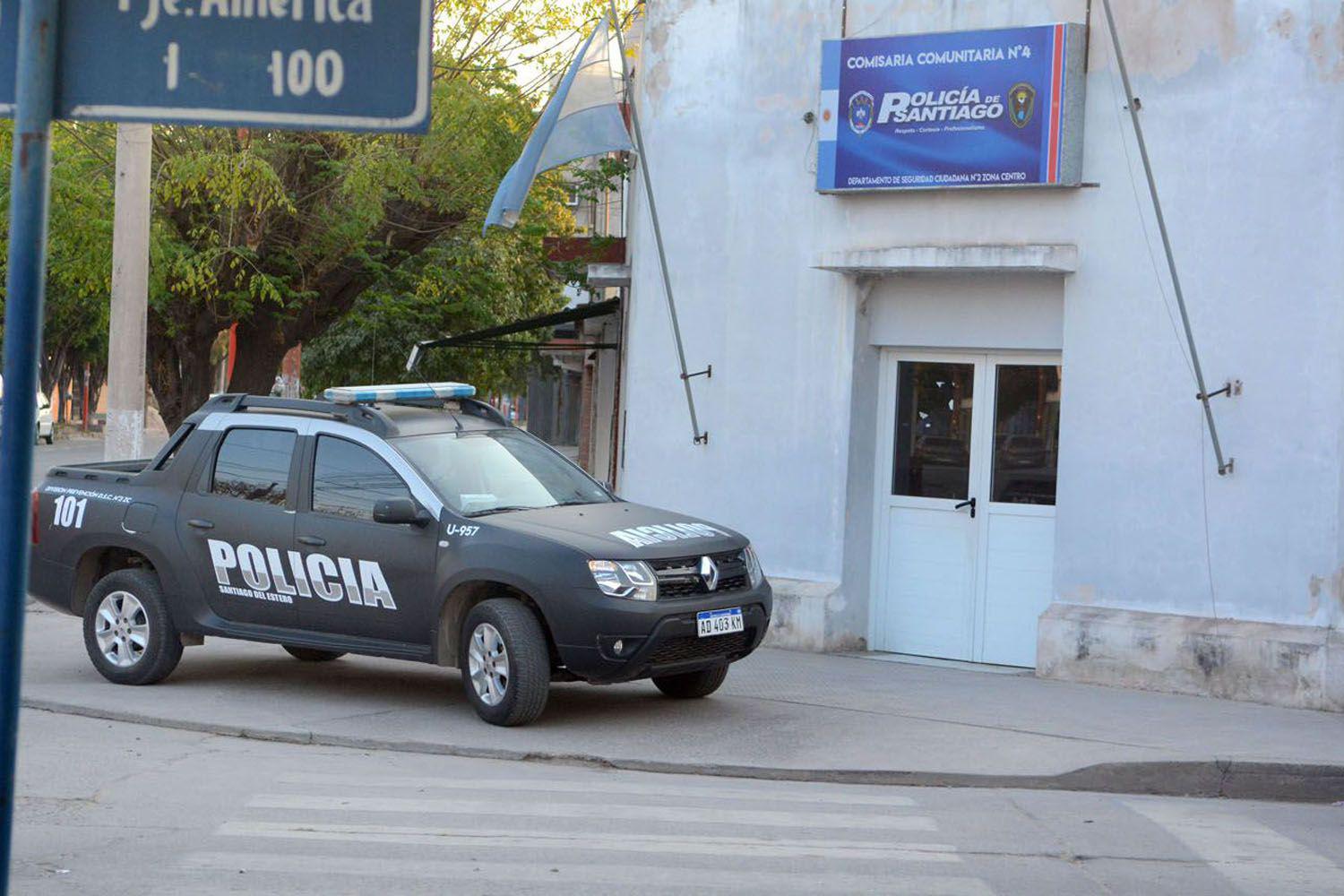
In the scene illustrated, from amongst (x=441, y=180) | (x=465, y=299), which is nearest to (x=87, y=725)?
(x=441, y=180)

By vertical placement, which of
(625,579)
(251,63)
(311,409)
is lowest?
(625,579)

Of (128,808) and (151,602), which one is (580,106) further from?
(128,808)

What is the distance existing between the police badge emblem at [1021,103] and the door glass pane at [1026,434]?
1874 mm

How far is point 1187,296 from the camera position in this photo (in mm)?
11672

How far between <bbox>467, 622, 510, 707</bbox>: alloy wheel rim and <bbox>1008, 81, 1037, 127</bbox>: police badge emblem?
18.4 feet

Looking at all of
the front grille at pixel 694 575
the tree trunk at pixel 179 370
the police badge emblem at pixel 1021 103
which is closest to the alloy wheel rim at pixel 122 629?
the front grille at pixel 694 575

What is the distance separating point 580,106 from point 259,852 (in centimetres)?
849

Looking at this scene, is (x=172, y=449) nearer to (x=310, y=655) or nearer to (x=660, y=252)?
(x=310, y=655)

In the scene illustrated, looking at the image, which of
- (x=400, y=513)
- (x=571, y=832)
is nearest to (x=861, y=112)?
(x=400, y=513)

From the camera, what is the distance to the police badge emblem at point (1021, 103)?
1211 cm

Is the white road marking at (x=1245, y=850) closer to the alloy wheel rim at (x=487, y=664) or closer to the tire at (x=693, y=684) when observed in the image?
the tire at (x=693, y=684)

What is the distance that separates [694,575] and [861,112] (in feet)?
16.0

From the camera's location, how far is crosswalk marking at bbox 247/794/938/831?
7.45 metres

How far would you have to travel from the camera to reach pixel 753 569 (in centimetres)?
1021
